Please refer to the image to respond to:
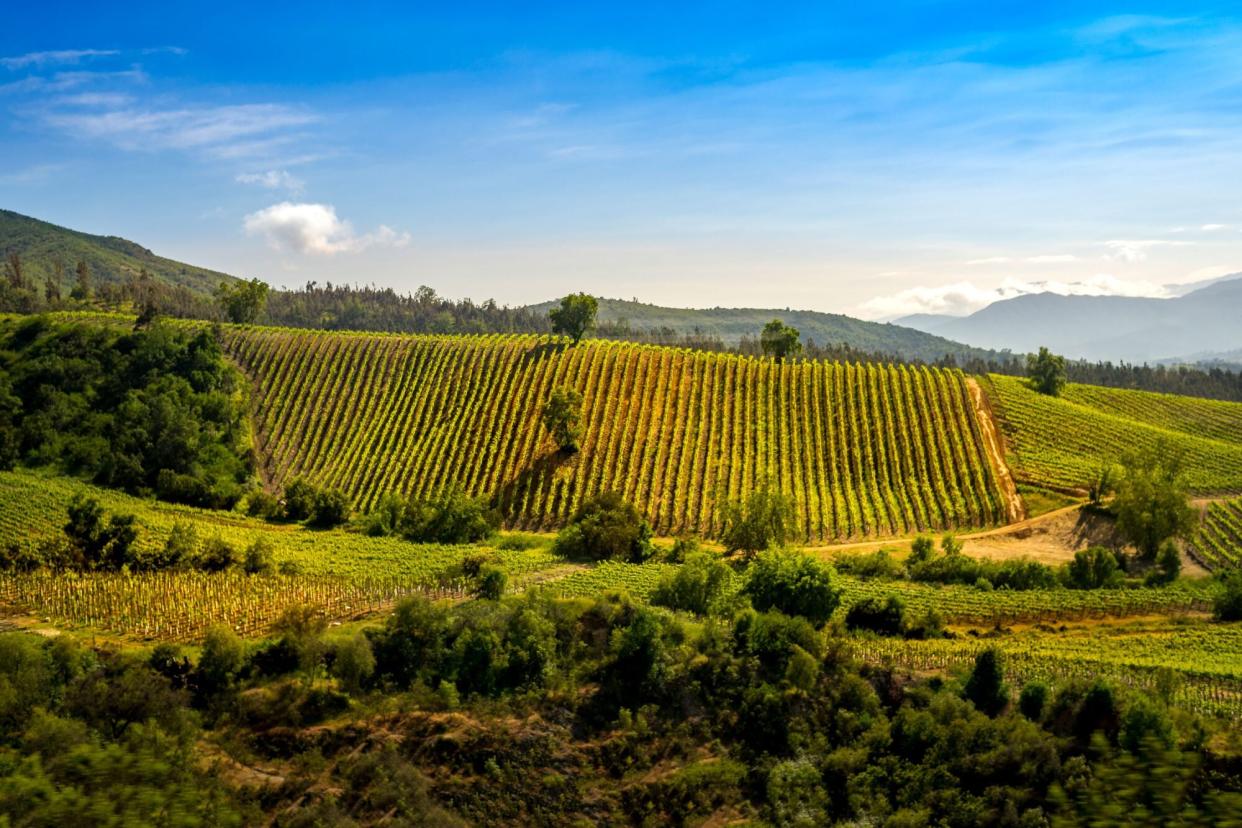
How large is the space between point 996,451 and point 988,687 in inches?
2482

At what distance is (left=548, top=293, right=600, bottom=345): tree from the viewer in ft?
387

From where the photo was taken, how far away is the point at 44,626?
46.2 m

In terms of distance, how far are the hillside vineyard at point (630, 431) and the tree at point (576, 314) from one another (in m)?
3.22

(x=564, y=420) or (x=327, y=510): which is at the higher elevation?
(x=564, y=420)

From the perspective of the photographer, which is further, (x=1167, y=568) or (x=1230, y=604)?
(x=1167, y=568)

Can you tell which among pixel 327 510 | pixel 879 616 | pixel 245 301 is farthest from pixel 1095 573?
pixel 245 301

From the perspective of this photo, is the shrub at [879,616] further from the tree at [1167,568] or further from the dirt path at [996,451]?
the dirt path at [996,451]

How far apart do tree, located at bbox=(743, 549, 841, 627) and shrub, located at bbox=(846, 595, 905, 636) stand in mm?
1386

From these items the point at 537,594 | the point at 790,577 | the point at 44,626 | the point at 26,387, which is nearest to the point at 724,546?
the point at 790,577

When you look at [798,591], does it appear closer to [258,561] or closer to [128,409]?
[258,561]

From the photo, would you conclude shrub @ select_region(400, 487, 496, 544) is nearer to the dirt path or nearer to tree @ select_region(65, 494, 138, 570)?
tree @ select_region(65, 494, 138, 570)

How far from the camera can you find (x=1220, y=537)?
7269cm

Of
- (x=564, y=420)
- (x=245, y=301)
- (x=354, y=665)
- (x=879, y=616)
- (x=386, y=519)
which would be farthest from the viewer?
(x=245, y=301)

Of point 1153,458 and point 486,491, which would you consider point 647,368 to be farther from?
point 1153,458
